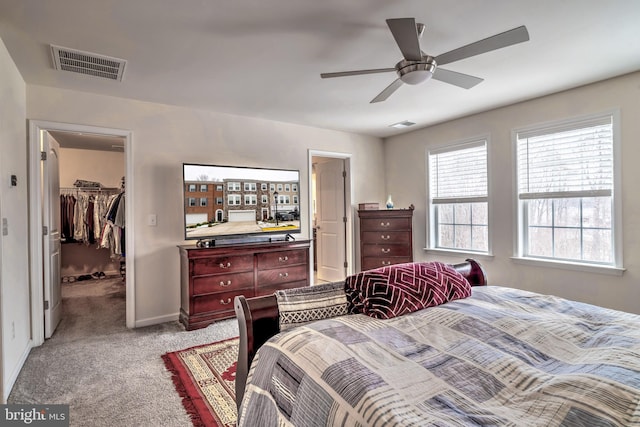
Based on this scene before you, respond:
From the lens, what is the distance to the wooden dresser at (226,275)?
3330 millimetres

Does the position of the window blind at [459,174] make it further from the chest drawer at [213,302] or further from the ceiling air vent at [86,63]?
the ceiling air vent at [86,63]

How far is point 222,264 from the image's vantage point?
3.47 m

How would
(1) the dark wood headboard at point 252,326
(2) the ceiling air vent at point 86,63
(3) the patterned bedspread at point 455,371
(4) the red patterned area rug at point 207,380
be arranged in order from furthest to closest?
1. (2) the ceiling air vent at point 86,63
2. (4) the red patterned area rug at point 207,380
3. (1) the dark wood headboard at point 252,326
4. (3) the patterned bedspread at point 455,371

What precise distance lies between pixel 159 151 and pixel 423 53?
291cm

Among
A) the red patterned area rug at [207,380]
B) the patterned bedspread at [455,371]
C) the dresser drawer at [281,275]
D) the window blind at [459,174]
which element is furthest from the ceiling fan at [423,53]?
the dresser drawer at [281,275]

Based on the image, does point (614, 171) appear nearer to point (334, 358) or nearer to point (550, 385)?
point (550, 385)

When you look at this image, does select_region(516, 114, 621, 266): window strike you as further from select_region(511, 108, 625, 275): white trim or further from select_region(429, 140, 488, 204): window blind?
select_region(429, 140, 488, 204): window blind

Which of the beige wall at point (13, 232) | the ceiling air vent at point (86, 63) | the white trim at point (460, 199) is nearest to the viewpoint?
the beige wall at point (13, 232)

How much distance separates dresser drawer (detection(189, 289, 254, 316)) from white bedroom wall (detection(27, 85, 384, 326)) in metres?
0.49

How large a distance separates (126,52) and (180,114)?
1308 mm

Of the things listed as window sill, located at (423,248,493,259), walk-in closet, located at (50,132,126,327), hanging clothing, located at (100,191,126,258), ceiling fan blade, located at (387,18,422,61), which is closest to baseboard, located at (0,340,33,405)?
hanging clothing, located at (100,191,126,258)

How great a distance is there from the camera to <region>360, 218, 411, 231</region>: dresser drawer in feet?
14.5

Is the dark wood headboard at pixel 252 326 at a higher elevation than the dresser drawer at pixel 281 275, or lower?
higher

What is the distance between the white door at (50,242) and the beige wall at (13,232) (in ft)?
0.80
